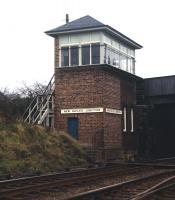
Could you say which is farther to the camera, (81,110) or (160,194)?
(81,110)

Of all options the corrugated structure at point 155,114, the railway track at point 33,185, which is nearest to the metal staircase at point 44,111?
the corrugated structure at point 155,114

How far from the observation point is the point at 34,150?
73.8ft

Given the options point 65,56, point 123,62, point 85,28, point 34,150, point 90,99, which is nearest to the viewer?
point 34,150

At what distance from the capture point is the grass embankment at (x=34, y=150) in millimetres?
19781

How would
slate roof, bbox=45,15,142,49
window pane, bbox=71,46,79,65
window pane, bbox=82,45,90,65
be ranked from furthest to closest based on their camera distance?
1. window pane, bbox=71,46,79,65
2. window pane, bbox=82,45,90,65
3. slate roof, bbox=45,15,142,49

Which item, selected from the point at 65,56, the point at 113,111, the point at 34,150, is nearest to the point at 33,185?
the point at 34,150

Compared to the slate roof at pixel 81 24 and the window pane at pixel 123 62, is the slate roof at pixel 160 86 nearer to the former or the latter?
the window pane at pixel 123 62

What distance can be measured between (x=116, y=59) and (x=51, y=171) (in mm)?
12746

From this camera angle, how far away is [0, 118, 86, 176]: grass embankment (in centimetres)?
1978

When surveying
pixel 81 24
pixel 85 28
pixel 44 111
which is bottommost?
pixel 44 111

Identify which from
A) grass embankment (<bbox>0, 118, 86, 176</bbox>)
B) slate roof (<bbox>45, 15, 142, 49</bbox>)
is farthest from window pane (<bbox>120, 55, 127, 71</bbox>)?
grass embankment (<bbox>0, 118, 86, 176</bbox>)

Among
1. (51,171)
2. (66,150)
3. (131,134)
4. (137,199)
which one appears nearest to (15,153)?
(51,171)

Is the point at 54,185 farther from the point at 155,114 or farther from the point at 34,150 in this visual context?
the point at 155,114

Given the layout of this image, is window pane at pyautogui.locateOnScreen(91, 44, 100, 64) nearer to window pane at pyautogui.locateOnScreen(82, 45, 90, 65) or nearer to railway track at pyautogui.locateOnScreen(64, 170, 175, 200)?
window pane at pyautogui.locateOnScreen(82, 45, 90, 65)
